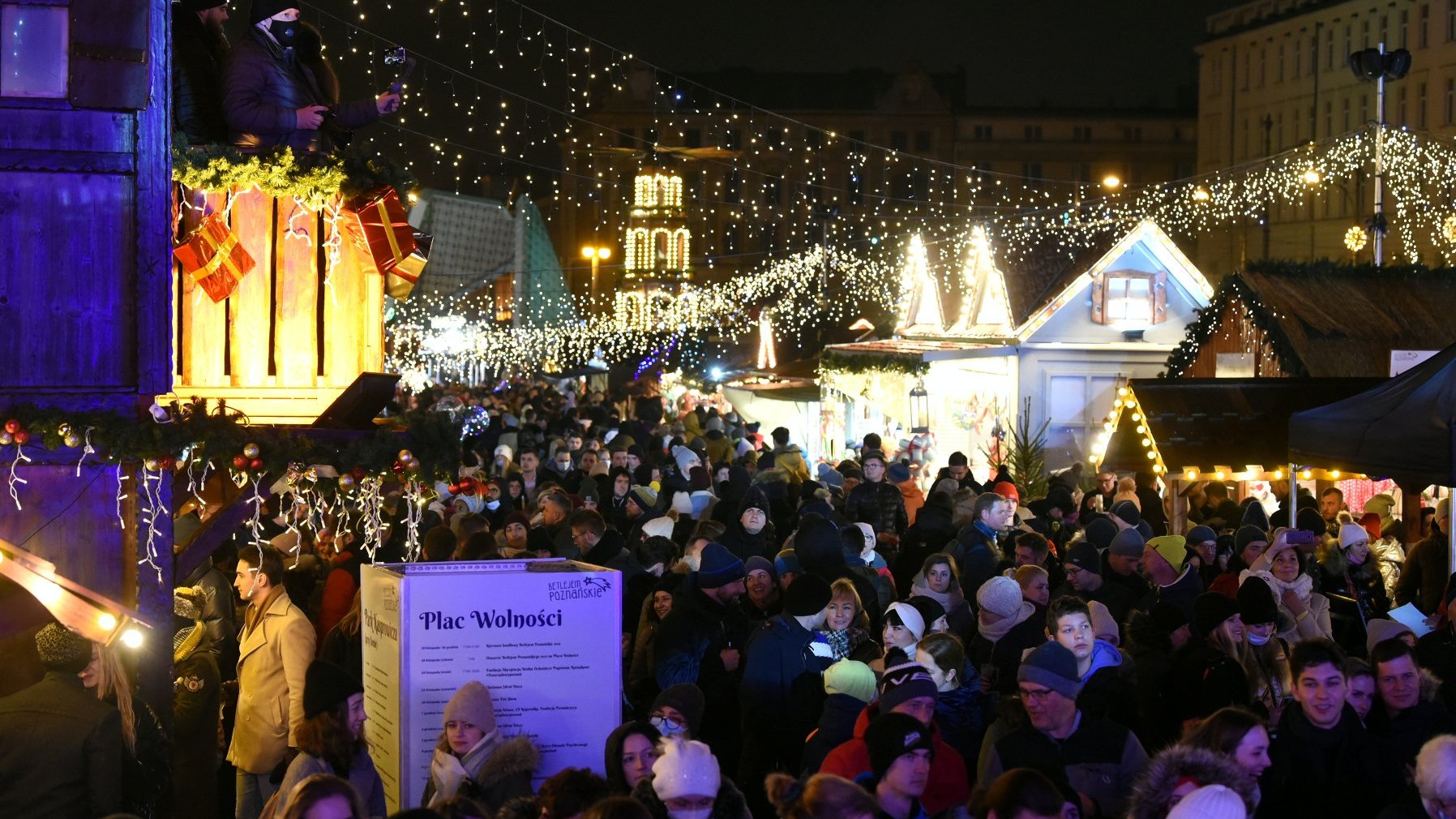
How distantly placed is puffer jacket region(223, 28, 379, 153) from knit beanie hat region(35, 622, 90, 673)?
3.03 m

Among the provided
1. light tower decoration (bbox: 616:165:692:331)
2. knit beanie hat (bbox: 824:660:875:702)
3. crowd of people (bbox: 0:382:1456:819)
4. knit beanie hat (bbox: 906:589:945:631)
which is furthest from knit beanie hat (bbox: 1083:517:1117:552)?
light tower decoration (bbox: 616:165:692:331)

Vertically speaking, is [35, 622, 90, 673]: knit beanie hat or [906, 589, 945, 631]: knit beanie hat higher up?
[35, 622, 90, 673]: knit beanie hat

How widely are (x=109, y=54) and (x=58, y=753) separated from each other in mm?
3254

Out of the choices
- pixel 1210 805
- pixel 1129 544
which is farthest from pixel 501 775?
pixel 1129 544

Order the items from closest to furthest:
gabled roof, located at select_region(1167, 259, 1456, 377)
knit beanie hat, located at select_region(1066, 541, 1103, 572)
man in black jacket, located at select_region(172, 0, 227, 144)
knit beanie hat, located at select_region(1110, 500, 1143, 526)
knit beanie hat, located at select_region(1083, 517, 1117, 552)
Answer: man in black jacket, located at select_region(172, 0, 227, 144), knit beanie hat, located at select_region(1066, 541, 1103, 572), knit beanie hat, located at select_region(1083, 517, 1117, 552), knit beanie hat, located at select_region(1110, 500, 1143, 526), gabled roof, located at select_region(1167, 259, 1456, 377)

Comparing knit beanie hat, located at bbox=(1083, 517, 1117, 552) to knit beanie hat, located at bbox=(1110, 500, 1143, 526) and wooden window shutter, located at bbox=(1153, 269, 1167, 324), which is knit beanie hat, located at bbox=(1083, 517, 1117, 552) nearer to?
knit beanie hat, located at bbox=(1110, 500, 1143, 526)

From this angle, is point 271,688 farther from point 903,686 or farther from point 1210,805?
point 1210,805

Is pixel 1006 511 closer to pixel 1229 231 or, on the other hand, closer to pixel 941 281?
pixel 941 281

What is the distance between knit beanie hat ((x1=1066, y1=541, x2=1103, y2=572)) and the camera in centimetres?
876

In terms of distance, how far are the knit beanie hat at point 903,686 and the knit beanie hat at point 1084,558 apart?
8.96 ft

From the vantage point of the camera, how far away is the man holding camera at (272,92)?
8031mm

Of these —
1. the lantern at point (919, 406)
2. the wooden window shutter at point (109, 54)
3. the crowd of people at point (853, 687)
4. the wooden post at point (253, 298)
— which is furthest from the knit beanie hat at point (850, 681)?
the lantern at point (919, 406)

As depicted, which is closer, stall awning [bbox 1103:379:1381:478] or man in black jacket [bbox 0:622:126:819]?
man in black jacket [bbox 0:622:126:819]

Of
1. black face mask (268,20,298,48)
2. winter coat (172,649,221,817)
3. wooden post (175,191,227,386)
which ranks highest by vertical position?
black face mask (268,20,298,48)
